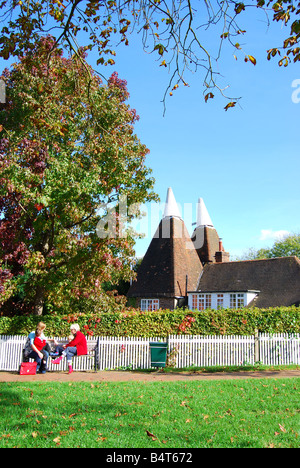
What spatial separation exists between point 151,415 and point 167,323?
10.2 metres

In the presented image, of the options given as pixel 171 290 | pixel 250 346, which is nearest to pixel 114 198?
pixel 250 346

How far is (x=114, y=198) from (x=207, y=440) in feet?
42.8

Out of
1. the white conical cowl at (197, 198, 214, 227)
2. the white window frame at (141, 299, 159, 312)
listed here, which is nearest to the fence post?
the white window frame at (141, 299, 159, 312)

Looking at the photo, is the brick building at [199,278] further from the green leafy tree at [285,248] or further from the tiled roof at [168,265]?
the green leafy tree at [285,248]

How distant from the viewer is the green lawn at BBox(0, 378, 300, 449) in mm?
5426

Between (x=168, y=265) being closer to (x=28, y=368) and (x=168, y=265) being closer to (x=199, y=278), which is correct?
(x=199, y=278)

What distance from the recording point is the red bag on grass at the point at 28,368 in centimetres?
1261

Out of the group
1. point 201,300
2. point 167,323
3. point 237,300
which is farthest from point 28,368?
point 201,300

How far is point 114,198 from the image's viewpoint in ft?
57.3

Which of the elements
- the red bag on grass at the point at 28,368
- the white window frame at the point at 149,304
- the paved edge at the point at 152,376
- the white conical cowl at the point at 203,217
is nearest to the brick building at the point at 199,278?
the white window frame at the point at 149,304

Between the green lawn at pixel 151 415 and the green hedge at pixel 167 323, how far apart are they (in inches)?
245

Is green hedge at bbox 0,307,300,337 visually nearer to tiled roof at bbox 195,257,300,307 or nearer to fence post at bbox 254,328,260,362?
fence post at bbox 254,328,260,362

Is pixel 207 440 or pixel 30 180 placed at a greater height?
pixel 30 180
